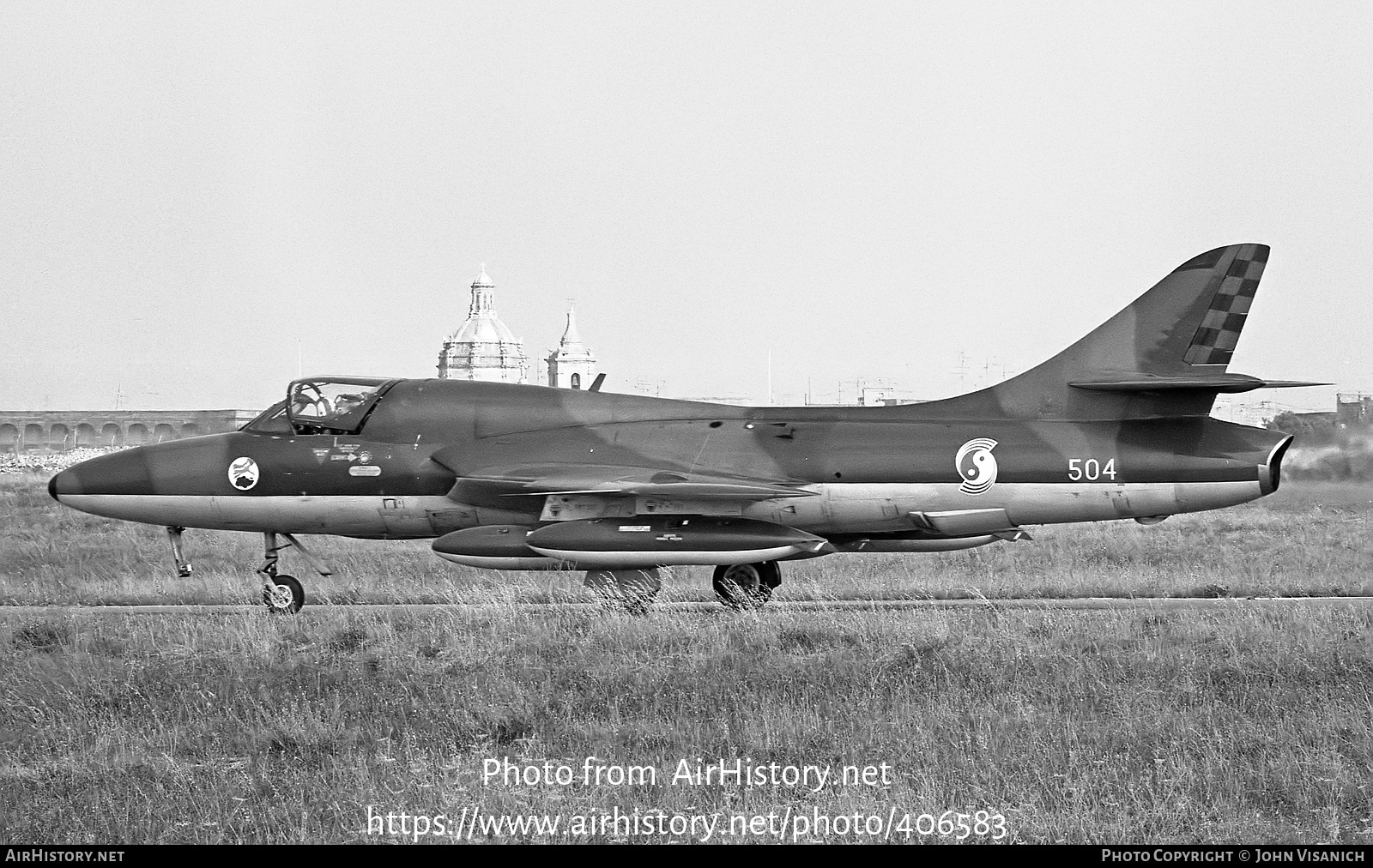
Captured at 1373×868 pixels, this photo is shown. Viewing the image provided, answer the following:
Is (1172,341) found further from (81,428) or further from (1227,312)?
(81,428)

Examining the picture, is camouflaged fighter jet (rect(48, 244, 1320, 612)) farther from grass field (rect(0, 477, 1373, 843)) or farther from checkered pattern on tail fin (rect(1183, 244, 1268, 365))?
grass field (rect(0, 477, 1373, 843))

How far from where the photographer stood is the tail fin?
1540 cm

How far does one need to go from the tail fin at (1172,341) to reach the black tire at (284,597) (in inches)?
352

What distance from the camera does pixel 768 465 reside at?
15.7 metres

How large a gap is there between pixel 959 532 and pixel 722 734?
7103 mm

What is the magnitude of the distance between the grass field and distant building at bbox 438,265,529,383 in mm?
151950

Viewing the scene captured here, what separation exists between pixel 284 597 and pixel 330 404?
243 cm

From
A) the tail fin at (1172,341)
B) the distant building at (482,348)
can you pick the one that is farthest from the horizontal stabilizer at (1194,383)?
the distant building at (482,348)

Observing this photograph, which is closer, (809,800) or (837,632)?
(809,800)

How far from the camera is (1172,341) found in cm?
1552

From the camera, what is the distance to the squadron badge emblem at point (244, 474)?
16.2 meters
